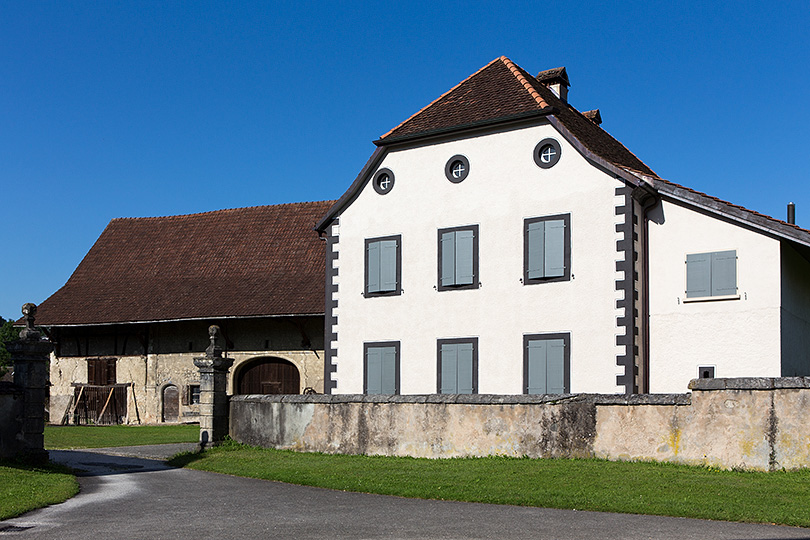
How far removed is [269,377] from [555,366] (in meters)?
13.5

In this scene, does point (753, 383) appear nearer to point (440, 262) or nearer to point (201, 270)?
point (440, 262)

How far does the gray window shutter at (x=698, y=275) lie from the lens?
18219mm

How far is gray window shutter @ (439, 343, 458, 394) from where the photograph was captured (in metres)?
Result: 20.2

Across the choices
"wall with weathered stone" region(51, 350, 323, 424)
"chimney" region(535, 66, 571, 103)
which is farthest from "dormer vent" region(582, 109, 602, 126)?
"wall with weathered stone" region(51, 350, 323, 424)

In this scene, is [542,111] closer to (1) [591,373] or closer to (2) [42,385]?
(1) [591,373]

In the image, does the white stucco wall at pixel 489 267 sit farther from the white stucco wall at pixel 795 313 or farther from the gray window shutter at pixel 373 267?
the white stucco wall at pixel 795 313

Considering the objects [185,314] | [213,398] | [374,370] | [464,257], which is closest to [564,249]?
[464,257]

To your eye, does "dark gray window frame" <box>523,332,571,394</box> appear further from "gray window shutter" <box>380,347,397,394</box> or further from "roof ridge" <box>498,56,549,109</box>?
"roof ridge" <box>498,56,549,109</box>

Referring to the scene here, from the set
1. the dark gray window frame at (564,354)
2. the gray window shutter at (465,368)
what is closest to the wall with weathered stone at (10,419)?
the gray window shutter at (465,368)

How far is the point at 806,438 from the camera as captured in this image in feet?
41.5

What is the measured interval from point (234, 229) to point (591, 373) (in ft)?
60.6

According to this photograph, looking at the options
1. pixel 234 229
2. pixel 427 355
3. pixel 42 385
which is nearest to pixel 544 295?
pixel 427 355

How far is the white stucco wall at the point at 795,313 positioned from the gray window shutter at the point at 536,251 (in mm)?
4534

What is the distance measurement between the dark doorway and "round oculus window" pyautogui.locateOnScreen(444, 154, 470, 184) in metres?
15.0
